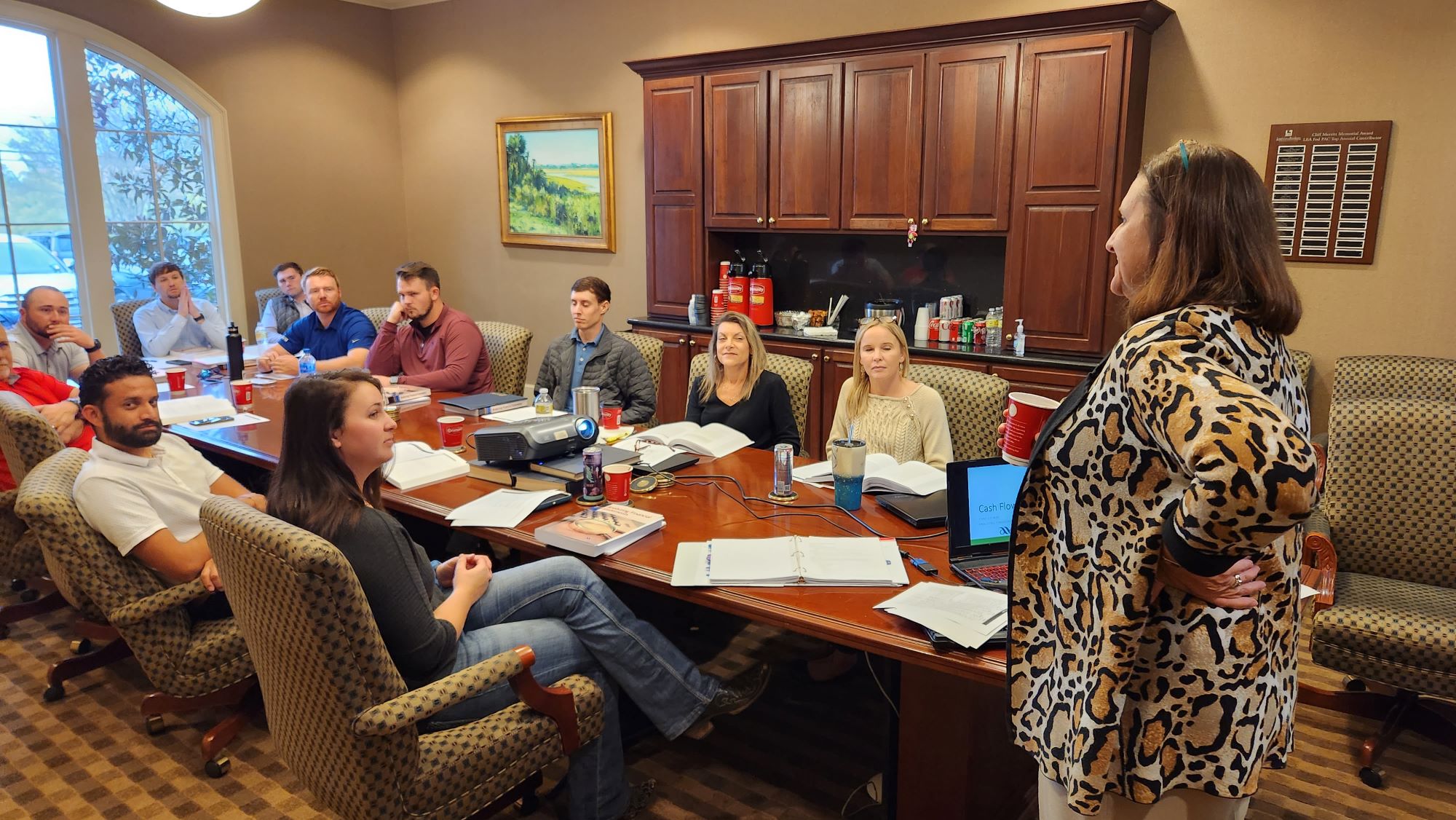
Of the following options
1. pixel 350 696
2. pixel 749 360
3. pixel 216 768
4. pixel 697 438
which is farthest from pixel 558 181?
pixel 350 696

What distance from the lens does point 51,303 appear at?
168 inches

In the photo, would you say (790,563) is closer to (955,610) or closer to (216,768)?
(955,610)

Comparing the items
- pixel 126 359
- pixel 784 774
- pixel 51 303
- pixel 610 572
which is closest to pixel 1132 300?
pixel 610 572

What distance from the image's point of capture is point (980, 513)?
206 centimetres

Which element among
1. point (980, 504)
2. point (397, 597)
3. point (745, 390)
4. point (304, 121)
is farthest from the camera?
point (304, 121)

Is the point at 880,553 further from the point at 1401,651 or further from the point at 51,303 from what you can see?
the point at 51,303

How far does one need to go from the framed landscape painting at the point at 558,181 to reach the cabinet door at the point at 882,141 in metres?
1.99

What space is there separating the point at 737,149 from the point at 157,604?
3759 millimetres

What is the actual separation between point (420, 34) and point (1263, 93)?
Result: 5640 mm

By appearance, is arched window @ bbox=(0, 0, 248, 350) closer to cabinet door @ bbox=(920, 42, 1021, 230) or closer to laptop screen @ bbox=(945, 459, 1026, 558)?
cabinet door @ bbox=(920, 42, 1021, 230)

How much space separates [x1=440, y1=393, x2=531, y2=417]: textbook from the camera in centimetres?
366

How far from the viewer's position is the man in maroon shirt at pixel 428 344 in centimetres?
425

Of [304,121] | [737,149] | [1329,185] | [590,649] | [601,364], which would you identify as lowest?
[590,649]

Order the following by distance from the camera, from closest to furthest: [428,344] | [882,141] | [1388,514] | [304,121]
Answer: [1388,514], [428,344], [882,141], [304,121]
